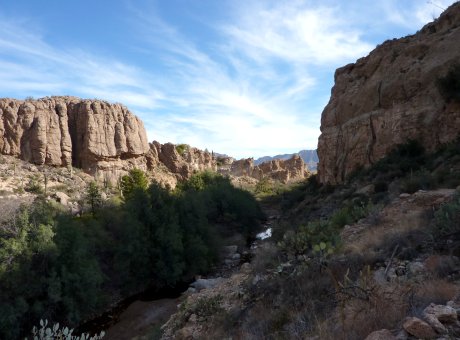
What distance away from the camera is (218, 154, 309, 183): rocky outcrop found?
82438 millimetres

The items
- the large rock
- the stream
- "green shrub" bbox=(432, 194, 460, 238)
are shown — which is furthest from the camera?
the stream

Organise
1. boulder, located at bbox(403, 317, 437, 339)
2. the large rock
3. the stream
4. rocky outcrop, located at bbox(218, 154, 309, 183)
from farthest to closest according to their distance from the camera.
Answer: rocky outcrop, located at bbox(218, 154, 309, 183), the stream, the large rock, boulder, located at bbox(403, 317, 437, 339)

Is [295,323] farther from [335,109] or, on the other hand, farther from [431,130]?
[335,109]

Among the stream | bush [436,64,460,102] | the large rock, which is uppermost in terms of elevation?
bush [436,64,460,102]

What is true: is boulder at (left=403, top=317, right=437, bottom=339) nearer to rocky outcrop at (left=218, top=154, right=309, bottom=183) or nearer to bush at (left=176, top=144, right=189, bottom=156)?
bush at (left=176, top=144, right=189, bottom=156)

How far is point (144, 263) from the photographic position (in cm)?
1819

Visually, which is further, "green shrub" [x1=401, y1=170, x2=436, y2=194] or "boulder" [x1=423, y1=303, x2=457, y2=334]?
"green shrub" [x1=401, y1=170, x2=436, y2=194]

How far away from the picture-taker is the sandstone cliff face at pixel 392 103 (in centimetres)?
1798

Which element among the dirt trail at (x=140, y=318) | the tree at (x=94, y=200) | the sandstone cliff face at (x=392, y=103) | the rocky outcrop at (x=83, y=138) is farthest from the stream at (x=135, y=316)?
the rocky outcrop at (x=83, y=138)

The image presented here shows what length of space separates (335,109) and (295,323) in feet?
79.7

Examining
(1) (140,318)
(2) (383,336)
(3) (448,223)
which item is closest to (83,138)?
(1) (140,318)

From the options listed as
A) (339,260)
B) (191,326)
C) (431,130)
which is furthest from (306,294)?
(431,130)

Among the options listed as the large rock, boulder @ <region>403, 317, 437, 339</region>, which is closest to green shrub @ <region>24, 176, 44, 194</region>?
the large rock

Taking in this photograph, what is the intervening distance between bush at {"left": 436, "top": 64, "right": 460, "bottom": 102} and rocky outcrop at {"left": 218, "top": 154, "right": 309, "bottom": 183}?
6359 cm
